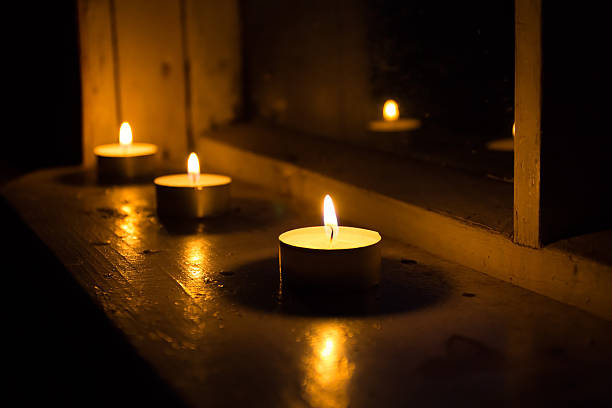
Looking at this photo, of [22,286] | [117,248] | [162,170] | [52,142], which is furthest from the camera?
[52,142]

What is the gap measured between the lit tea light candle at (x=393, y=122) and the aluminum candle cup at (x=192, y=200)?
0.56m

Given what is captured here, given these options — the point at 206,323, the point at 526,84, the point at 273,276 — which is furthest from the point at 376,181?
the point at 206,323

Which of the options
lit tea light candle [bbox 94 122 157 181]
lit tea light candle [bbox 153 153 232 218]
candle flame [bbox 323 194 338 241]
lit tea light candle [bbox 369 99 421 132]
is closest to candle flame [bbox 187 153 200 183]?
lit tea light candle [bbox 153 153 232 218]

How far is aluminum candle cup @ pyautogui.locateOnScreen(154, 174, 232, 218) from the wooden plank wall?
0.90m

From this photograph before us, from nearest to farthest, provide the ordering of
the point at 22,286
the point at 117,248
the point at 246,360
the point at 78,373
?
the point at 246,360, the point at 117,248, the point at 78,373, the point at 22,286

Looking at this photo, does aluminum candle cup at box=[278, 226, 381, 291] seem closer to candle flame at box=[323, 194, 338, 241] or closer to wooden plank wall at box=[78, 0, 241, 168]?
candle flame at box=[323, 194, 338, 241]

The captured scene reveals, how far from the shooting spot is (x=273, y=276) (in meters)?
1.51

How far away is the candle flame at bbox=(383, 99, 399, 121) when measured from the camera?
7.36 ft

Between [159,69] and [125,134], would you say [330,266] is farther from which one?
[159,69]

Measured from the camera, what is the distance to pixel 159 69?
298cm

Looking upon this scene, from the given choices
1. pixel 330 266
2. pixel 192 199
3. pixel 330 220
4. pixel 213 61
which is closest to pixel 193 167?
pixel 192 199

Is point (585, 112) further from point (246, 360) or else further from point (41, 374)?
point (41, 374)

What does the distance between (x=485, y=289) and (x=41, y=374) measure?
119cm

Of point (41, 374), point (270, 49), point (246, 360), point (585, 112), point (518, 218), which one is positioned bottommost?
point (41, 374)
